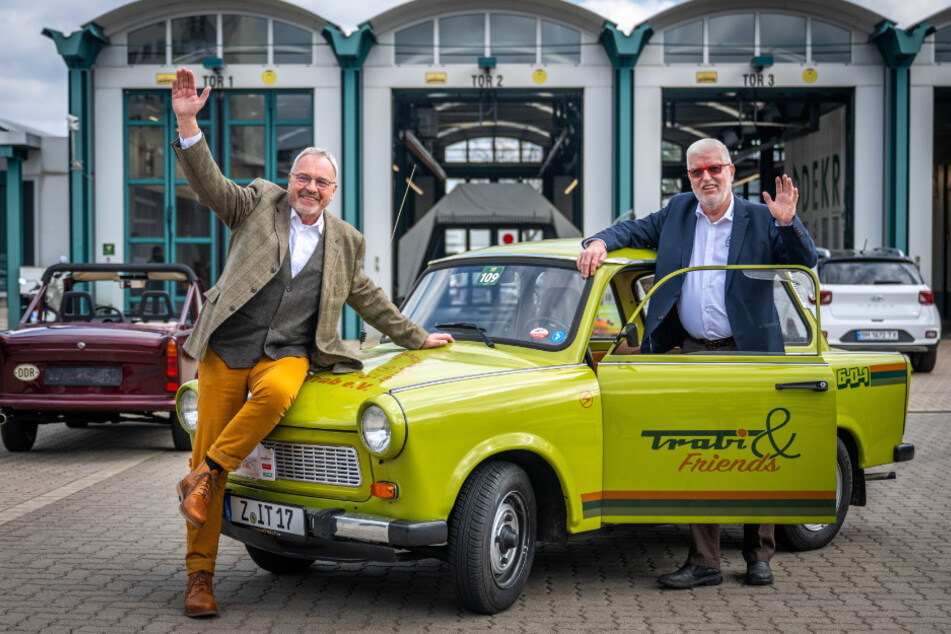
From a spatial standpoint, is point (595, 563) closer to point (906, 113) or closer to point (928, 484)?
point (928, 484)

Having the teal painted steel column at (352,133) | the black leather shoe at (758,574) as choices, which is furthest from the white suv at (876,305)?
the black leather shoe at (758,574)

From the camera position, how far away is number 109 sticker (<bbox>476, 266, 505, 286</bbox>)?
5680 millimetres

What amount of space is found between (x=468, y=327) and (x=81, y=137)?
69.3 ft

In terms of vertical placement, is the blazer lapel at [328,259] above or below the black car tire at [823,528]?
above

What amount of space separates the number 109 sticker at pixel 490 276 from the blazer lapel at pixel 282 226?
3.81 ft

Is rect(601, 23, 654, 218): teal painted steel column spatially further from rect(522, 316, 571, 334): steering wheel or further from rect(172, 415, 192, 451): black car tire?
rect(522, 316, 571, 334): steering wheel

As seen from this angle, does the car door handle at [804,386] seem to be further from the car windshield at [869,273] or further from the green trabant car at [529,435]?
the car windshield at [869,273]

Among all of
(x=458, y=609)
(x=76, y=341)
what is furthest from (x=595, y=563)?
(x=76, y=341)

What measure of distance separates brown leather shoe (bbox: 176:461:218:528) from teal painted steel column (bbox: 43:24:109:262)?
68.4ft

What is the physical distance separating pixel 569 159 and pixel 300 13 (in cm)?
970

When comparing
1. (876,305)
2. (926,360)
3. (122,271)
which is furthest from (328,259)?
(926,360)

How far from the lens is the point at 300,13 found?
24047mm

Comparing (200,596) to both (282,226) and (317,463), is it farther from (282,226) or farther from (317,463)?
(282,226)

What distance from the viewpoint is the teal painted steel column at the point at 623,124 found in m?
24.0
